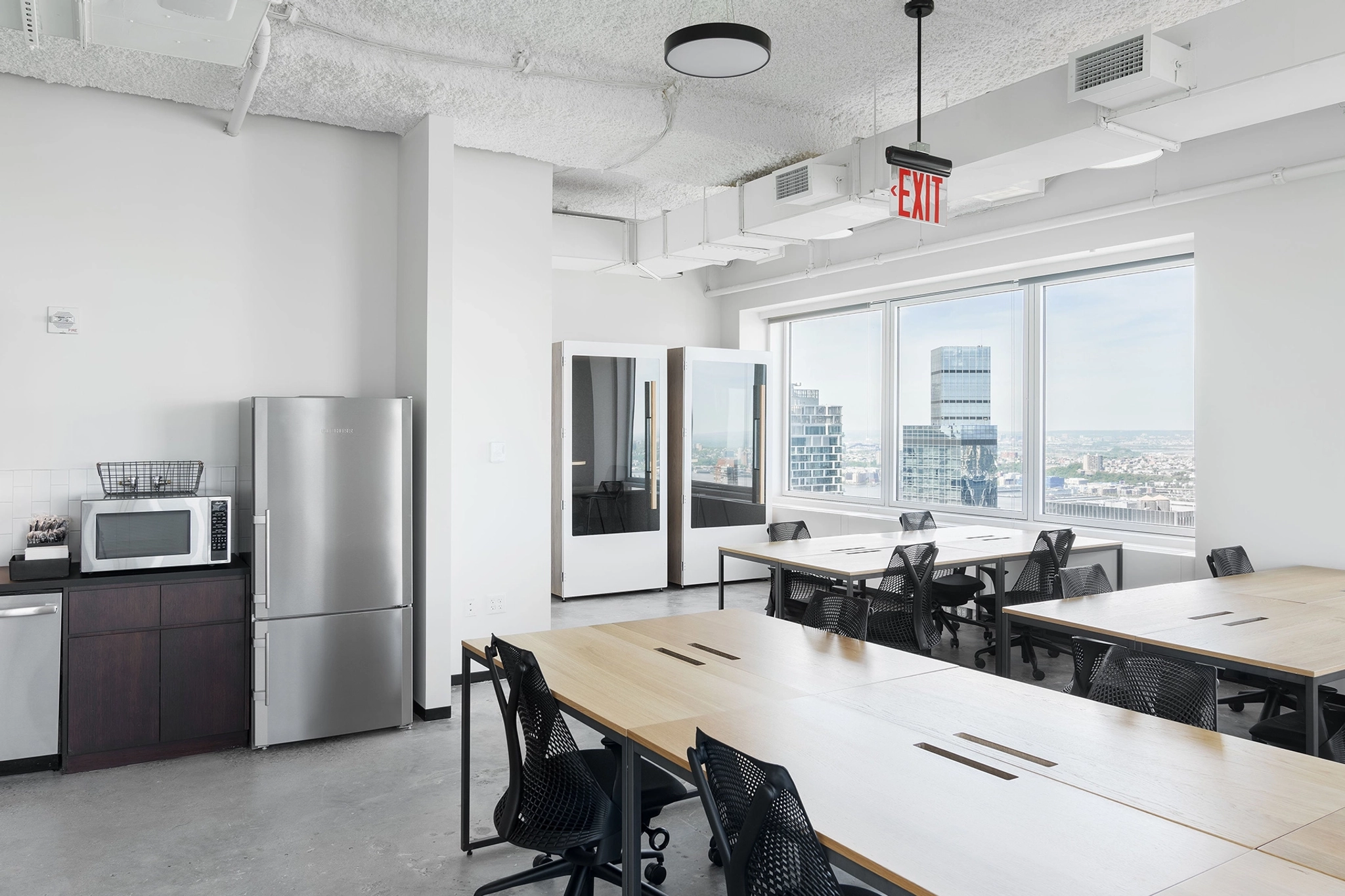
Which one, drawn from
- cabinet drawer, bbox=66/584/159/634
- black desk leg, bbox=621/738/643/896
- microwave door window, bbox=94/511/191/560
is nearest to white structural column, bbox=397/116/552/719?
microwave door window, bbox=94/511/191/560

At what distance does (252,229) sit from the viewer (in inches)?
191

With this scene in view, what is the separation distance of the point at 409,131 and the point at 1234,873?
5.05 m

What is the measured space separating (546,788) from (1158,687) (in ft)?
6.31

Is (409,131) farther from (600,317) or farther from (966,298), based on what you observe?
(966,298)

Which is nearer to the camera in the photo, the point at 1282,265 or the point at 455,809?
the point at 455,809

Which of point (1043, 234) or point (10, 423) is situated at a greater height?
point (1043, 234)

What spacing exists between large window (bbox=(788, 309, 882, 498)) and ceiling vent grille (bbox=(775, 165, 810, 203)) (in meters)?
3.44

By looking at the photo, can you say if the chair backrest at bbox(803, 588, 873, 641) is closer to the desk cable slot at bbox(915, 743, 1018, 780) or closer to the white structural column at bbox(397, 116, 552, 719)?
the desk cable slot at bbox(915, 743, 1018, 780)

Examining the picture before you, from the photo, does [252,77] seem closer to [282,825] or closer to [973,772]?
[282,825]

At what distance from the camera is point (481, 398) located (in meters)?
5.40

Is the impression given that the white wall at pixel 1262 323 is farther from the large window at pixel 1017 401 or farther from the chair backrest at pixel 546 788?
the chair backrest at pixel 546 788

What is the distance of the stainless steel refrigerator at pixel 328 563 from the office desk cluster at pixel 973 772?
5.20 feet

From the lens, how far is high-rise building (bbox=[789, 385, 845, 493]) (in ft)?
29.8

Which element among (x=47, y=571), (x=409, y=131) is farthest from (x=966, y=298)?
(x=47, y=571)
